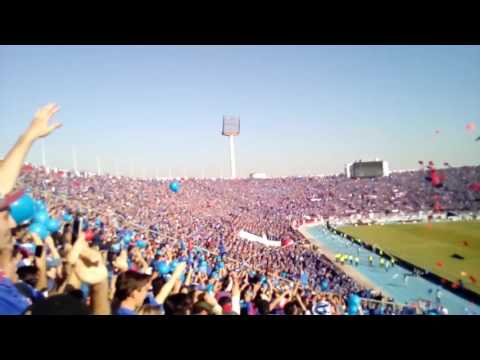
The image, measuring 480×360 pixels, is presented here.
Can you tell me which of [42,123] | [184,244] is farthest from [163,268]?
[184,244]

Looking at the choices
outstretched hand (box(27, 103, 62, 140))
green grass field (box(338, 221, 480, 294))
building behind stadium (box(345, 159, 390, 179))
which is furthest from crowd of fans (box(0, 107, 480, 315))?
green grass field (box(338, 221, 480, 294))

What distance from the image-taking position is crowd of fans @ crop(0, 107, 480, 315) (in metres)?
2.03

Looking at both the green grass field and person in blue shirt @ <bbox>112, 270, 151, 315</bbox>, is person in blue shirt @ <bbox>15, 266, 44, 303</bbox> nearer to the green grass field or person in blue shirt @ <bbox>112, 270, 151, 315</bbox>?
person in blue shirt @ <bbox>112, 270, 151, 315</bbox>

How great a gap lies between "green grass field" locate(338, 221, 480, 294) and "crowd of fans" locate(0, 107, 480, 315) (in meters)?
2.82

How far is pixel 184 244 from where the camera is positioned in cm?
847

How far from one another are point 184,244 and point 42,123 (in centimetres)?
700

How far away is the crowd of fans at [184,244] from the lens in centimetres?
203

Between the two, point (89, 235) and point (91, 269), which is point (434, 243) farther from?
point (91, 269)

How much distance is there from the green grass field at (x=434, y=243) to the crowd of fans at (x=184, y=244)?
9.26ft

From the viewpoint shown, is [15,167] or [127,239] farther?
[127,239]

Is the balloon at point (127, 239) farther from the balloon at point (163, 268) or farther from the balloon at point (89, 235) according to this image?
the balloon at point (163, 268)

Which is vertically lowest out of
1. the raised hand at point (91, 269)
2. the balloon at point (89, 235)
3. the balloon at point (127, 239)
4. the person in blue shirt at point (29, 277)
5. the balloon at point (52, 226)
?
the balloon at point (127, 239)

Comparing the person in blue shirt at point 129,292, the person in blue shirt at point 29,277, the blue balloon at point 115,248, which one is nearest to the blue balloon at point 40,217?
the blue balloon at point 115,248
